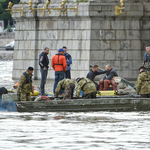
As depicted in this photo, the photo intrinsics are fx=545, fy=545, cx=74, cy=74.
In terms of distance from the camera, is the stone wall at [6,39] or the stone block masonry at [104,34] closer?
the stone block masonry at [104,34]

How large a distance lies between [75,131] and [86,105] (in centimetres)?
325

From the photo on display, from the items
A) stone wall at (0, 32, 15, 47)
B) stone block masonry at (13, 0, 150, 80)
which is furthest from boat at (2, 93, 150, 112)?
stone wall at (0, 32, 15, 47)

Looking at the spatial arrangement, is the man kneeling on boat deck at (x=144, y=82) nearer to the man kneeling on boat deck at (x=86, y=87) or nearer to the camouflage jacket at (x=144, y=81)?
the camouflage jacket at (x=144, y=81)

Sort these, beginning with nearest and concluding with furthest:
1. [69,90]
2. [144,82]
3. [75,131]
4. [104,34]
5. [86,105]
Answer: [75,131]
[86,105]
[69,90]
[144,82]
[104,34]

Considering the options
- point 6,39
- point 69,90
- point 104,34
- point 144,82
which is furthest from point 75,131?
point 6,39

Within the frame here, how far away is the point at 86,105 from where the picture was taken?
13.6 metres

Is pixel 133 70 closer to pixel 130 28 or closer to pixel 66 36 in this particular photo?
pixel 130 28

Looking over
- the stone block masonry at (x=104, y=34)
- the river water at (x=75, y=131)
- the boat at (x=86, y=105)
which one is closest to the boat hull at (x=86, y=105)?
the boat at (x=86, y=105)

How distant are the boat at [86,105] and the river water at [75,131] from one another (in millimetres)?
212

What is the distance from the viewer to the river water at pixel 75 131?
350 inches

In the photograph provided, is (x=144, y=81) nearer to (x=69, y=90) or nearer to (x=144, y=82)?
(x=144, y=82)

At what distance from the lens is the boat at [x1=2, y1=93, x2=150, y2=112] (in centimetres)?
1355

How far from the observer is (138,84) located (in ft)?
46.7

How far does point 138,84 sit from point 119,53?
10.1m
